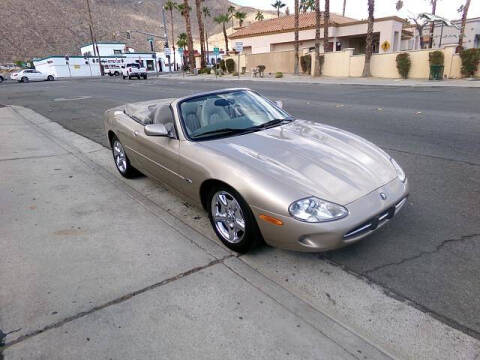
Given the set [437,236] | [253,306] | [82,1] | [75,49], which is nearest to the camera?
[253,306]

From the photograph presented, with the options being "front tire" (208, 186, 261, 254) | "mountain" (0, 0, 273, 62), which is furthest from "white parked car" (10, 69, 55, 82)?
"front tire" (208, 186, 261, 254)

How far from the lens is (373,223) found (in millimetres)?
2854

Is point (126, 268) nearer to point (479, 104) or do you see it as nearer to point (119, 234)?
point (119, 234)

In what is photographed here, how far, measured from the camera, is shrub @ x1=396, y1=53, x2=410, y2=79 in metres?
23.4

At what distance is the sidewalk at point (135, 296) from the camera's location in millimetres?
2230

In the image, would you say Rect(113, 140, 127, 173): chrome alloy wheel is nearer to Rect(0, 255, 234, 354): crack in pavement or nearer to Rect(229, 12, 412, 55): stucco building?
Rect(0, 255, 234, 354): crack in pavement

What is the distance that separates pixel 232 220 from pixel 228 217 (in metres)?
0.06

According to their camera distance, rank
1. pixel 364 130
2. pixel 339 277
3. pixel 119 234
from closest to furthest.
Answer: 1. pixel 339 277
2. pixel 119 234
3. pixel 364 130

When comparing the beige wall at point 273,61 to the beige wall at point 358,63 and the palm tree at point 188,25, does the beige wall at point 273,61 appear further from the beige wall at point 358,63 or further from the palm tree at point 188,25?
the palm tree at point 188,25

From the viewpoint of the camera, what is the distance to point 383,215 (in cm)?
292

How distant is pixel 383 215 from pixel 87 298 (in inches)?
92.9

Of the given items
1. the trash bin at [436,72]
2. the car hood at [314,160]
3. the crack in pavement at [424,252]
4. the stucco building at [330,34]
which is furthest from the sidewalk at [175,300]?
the stucco building at [330,34]

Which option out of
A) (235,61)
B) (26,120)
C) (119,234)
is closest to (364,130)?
(119,234)

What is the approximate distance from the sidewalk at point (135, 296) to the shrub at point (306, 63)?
2942 centimetres
